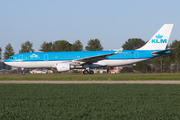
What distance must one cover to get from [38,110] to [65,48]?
65.5m

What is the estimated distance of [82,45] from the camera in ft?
240

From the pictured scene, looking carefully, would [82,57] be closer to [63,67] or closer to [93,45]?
[63,67]

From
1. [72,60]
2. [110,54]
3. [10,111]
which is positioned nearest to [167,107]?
[10,111]

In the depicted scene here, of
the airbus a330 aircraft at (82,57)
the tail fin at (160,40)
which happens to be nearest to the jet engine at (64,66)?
the airbus a330 aircraft at (82,57)

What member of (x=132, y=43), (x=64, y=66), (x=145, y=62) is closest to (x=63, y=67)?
(x=64, y=66)

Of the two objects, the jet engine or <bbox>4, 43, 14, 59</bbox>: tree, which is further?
<bbox>4, 43, 14, 59</bbox>: tree

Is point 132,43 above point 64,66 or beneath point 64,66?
above

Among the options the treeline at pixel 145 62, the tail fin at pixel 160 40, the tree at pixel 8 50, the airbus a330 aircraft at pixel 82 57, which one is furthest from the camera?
the tree at pixel 8 50

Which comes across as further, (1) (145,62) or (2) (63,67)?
(1) (145,62)

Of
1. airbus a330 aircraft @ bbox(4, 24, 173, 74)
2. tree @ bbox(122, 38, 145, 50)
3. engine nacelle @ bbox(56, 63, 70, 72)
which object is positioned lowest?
engine nacelle @ bbox(56, 63, 70, 72)

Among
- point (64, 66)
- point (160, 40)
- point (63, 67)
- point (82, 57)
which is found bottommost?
point (63, 67)

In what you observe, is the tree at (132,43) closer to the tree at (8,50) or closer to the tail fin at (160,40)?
the tree at (8,50)

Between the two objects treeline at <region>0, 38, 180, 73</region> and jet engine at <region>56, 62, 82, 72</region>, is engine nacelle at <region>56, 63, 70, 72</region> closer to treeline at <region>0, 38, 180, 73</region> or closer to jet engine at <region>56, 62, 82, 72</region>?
jet engine at <region>56, 62, 82, 72</region>

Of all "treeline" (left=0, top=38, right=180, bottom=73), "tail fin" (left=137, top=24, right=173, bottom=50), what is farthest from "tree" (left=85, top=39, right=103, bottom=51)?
"tail fin" (left=137, top=24, right=173, bottom=50)
